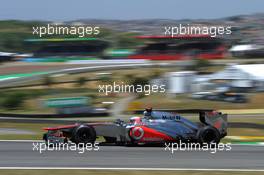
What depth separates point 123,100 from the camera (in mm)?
43031

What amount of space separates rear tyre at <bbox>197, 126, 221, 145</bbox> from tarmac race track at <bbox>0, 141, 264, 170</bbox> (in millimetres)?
446

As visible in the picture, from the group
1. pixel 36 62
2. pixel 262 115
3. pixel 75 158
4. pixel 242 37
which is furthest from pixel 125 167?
pixel 242 37

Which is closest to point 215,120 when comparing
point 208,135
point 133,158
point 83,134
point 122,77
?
point 208,135

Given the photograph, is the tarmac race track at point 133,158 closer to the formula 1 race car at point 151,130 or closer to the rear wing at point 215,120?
the formula 1 race car at point 151,130

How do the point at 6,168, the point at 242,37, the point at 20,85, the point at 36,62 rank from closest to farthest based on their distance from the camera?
the point at 6,168
the point at 20,85
the point at 36,62
the point at 242,37

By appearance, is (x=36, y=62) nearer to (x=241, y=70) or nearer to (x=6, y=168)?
(x=241, y=70)

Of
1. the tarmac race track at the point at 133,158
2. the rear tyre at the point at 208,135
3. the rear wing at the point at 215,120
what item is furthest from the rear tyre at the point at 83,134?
the rear wing at the point at 215,120

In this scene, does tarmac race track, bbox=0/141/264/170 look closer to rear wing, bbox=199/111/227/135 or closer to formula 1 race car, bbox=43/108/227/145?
formula 1 race car, bbox=43/108/227/145

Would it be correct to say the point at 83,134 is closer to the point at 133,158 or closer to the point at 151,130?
the point at 151,130

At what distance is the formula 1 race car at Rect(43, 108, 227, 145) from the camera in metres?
12.4

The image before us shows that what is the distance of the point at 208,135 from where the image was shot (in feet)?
40.9

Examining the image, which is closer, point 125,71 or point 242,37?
point 125,71

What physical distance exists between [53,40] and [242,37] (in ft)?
140

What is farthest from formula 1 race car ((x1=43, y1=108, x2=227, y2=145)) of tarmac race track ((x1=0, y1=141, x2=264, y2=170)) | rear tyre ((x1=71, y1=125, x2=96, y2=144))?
tarmac race track ((x1=0, y1=141, x2=264, y2=170))
